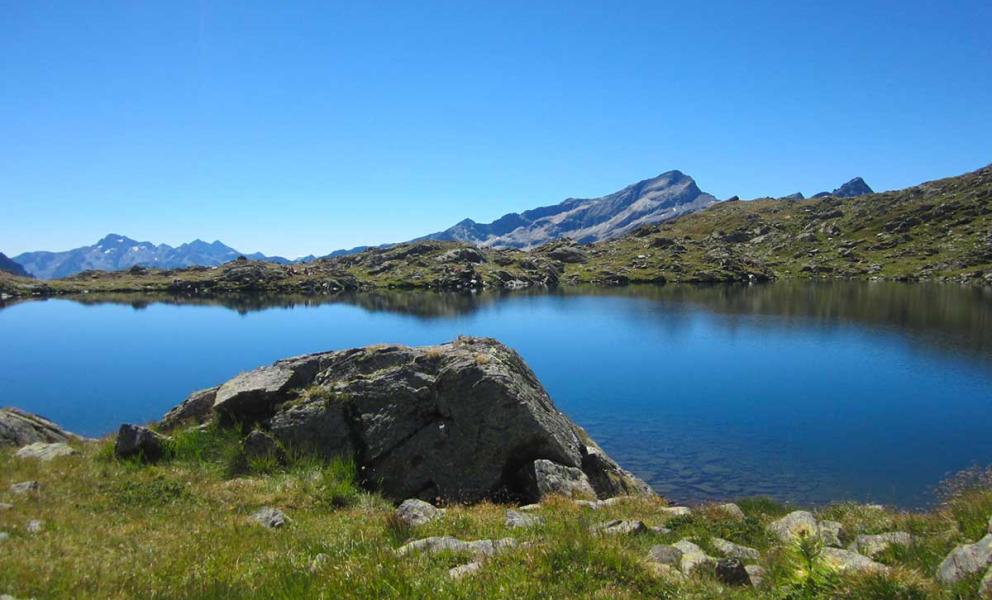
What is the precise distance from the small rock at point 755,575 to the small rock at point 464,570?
445cm

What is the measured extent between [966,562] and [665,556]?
4374 mm

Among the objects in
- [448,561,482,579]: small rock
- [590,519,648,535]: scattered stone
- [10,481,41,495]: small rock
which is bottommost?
[590,519,648,535]: scattered stone

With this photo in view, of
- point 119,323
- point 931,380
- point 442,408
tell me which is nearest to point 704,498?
point 442,408

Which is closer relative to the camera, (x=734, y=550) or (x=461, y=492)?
(x=734, y=550)

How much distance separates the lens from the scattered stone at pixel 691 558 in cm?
988

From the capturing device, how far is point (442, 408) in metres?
20.5

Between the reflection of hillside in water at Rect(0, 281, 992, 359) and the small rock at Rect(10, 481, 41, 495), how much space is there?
8113 centimetres

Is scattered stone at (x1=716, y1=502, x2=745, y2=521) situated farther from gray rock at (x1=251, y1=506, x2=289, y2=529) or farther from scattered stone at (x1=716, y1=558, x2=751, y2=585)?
gray rock at (x1=251, y1=506, x2=289, y2=529)

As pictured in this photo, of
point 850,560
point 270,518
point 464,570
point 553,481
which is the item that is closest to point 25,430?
point 270,518

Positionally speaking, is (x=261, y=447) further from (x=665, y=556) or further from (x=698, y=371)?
(x=698, y=371)

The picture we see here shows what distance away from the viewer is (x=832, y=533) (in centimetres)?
1284

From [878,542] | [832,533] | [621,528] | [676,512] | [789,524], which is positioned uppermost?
[878,542]

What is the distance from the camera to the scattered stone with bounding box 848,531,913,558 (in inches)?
428

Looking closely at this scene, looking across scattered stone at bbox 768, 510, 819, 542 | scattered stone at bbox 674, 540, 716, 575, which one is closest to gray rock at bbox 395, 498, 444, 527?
scattered stone at bbox 674, 540, 716, 575
